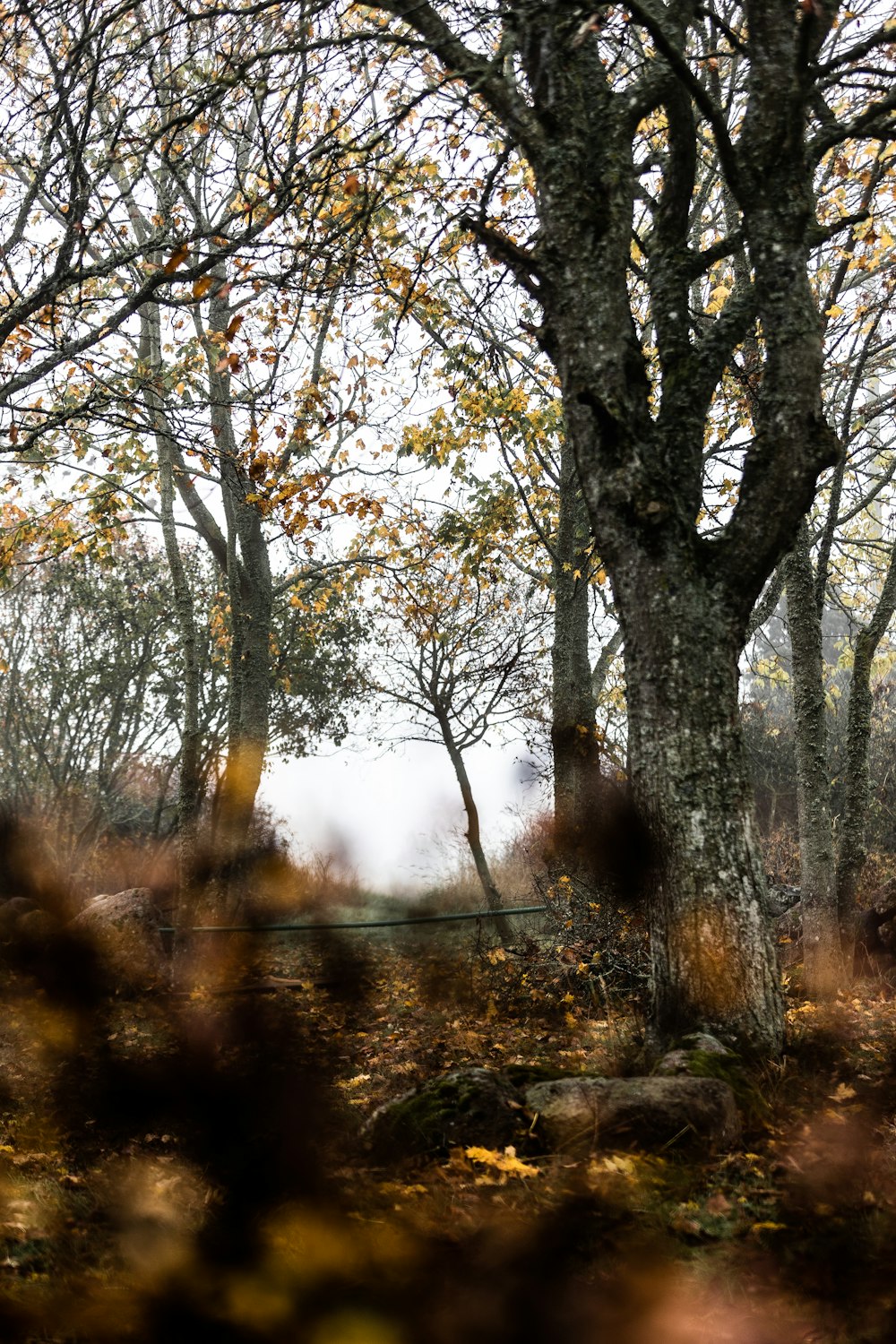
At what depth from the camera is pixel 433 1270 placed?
106 inches

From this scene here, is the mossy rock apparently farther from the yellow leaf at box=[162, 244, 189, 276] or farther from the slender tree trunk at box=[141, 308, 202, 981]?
the slender tree trunk at box=[141, 308, 202, 981]

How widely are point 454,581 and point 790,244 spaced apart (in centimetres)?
913

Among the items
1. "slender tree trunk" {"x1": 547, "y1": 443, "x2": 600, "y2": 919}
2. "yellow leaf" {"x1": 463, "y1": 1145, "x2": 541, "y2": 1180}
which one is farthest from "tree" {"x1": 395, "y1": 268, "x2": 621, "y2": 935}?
"yellow leaf" {"x1": 463, "y1": 1145, "x2": 541, "y2": 1180}

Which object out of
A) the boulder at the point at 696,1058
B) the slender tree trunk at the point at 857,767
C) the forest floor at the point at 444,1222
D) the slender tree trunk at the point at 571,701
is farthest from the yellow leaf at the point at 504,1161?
the slender tree trunk at the point at 571,701

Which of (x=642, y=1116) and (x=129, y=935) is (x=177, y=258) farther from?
(x=129, y=935)

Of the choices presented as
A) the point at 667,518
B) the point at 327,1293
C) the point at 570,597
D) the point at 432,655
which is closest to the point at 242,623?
the point at 432,655

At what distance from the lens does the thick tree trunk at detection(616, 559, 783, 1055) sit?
4223 mm

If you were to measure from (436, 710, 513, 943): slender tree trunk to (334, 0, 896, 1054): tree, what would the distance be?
6.81 meters

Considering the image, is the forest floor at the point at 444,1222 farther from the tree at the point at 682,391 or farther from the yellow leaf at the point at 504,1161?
the tree at the point at 682,391

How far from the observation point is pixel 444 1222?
9.84ft

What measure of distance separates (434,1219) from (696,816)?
86.7 inches

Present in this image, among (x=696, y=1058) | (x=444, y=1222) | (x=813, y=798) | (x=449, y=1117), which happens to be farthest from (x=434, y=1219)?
(x=813, y=798)

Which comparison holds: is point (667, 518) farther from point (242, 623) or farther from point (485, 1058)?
point (242, 623)

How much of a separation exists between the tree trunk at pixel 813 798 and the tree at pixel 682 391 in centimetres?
281
